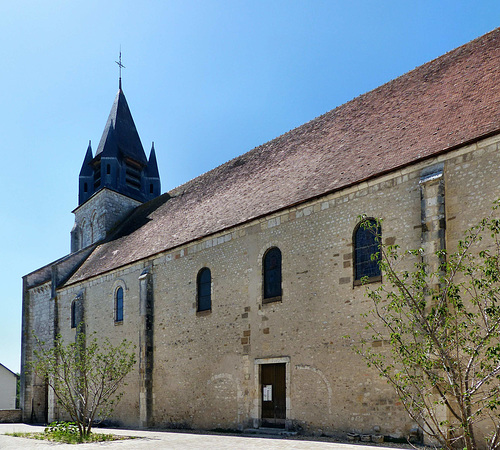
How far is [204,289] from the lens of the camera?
53.4 ft

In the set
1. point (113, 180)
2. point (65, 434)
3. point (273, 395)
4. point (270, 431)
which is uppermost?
point (113, 180)

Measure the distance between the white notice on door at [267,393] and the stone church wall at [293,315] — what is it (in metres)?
0.16

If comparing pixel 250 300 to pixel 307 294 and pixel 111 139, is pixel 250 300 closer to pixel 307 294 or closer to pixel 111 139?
pixel 307 294

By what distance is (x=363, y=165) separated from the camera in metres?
13.0

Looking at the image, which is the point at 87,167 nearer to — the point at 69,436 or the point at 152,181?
the point at 152,181

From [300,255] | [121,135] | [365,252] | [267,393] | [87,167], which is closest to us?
[365,252]

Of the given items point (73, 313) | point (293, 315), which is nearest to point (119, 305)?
point (73, 313)

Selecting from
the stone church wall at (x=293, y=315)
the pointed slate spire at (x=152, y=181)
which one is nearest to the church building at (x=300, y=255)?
the stone church wall at (x=293, y=315)

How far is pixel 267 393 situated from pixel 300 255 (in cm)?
349

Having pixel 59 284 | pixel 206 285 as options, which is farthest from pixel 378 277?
pixel 59 284

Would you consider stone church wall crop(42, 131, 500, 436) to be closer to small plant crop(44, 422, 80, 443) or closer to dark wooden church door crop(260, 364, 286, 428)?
dark wooden church door crop(260, 364, 286, 428)

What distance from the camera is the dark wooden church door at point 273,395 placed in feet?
43.2

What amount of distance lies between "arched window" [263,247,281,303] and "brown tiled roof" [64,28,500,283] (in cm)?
114

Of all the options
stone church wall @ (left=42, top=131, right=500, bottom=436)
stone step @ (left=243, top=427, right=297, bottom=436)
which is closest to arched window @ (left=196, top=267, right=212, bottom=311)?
stone church wall @ (left=42, top=131, right=500, bottom=436)
